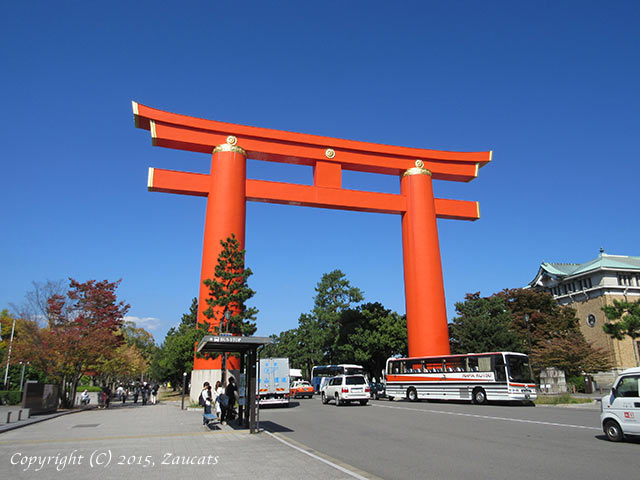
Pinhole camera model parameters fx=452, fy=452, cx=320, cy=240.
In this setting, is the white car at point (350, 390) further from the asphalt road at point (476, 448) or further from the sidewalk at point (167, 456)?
the sidewalk at point (167, 456)

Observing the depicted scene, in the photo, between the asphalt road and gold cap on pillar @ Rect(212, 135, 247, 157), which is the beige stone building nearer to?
the asphalt road

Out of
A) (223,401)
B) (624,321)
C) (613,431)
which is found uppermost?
(624,321)

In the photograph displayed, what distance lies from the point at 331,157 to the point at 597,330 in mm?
35789

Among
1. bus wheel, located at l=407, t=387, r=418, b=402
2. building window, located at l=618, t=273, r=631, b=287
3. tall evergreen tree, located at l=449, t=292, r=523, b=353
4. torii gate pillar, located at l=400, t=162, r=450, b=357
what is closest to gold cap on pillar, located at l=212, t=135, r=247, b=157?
torii gate pillar, located at l=400, t=162, r=450, b=357

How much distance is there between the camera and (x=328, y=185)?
3112 cm

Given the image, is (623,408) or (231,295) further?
(231,295)

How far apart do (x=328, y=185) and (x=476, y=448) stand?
914 inches

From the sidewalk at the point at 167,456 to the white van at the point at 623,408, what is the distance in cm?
656

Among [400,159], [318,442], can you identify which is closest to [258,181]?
[400,159]

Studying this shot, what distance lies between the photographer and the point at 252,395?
41.5 feet

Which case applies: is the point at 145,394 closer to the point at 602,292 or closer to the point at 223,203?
the point at 223,203

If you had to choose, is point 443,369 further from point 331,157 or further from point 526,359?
point 331,157

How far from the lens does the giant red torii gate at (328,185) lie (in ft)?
91.8

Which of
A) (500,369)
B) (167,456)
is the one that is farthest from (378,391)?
(167,456)
